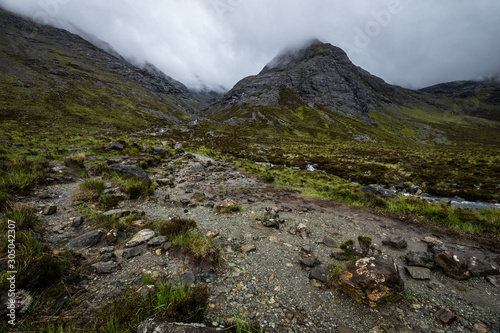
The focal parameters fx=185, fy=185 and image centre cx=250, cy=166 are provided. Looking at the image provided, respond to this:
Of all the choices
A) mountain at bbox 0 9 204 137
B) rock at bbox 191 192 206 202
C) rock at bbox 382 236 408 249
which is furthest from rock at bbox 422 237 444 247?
mountain at bbox 0 9 204 137

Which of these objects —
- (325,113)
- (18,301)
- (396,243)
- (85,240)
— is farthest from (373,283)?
(325,113)

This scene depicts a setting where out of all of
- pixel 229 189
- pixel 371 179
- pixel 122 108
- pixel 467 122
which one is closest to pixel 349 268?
pixel 229 189

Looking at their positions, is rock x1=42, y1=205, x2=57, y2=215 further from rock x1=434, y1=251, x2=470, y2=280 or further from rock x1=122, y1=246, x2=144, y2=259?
rock x1=434, y1=251, x2=470, y2=280

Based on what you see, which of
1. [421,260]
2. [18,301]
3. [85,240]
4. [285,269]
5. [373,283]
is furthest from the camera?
[421,260]

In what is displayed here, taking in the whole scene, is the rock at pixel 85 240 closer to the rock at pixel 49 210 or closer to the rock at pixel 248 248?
the rock at pixel 49 210

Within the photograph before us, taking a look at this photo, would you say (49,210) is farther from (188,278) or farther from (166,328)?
(166,328)

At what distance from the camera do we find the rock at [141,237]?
6.37 metres

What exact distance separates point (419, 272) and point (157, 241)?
8844 millimetres

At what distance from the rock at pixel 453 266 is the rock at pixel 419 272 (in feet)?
1.56

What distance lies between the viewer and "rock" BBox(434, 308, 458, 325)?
4363 mm

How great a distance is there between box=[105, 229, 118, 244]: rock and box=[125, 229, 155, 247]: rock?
0.53 metres

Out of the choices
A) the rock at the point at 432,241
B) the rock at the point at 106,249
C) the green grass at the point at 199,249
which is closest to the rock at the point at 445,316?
the rock at the point at 432,241

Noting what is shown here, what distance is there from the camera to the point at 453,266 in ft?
19.6

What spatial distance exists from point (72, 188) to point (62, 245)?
677cm
